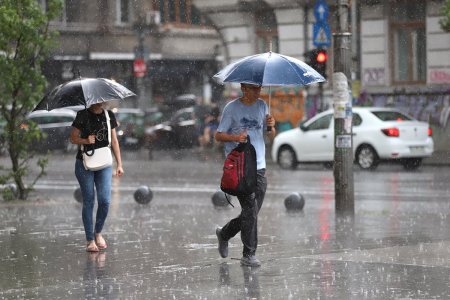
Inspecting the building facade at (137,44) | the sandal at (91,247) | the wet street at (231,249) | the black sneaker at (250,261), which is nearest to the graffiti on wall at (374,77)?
the wet street at (231,249)

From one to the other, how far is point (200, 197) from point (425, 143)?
897 centimetres

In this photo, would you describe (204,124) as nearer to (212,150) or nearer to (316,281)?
(212,150)

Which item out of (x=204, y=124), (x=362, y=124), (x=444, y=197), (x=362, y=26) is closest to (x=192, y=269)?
(x=444, y=197)

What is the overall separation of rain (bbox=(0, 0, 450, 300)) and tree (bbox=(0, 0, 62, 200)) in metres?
0.70

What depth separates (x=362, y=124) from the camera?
27.4 metres

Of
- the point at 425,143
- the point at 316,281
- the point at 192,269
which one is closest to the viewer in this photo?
the point at 316,281

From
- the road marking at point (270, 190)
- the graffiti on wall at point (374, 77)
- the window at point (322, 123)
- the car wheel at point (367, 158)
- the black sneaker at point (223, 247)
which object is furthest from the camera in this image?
the graffiti on wall at point (374, 77)

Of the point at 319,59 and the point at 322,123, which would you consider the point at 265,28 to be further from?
the point at 319,59

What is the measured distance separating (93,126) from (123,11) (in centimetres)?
4262

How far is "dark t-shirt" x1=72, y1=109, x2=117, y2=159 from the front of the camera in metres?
11.6

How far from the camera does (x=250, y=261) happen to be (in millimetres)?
10133

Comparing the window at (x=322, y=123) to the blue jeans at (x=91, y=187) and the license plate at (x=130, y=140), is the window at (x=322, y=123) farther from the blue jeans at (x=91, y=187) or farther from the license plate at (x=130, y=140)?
the blue jeans at (x=91, y=187)

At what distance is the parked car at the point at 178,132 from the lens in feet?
136

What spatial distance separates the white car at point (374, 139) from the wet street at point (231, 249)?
5.65m
